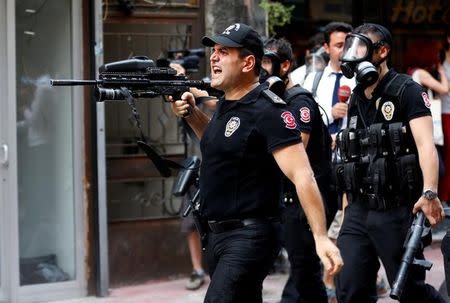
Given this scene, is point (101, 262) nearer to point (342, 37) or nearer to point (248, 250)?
point (342, 37)

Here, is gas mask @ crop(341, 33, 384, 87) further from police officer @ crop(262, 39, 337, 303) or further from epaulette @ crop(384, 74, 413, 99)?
police officer @ crop(262, 39, 337, 303)

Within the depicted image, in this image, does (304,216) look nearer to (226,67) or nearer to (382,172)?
(382,172)

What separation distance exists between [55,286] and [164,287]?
970 mm

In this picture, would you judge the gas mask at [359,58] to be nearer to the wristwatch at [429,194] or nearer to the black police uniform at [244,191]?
the wristwatch at [429,194]

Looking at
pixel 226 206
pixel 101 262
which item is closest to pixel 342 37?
pixel 101 262

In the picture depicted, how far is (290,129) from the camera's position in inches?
201

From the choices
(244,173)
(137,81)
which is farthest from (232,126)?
(137,81)

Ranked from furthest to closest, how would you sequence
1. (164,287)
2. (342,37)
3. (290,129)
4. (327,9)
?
(327,9)
(164,287)
(342,37)
(290,129)

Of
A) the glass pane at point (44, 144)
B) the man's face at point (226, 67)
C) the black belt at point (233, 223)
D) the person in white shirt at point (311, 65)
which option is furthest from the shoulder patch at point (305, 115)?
the glass pane at point (44, 144)

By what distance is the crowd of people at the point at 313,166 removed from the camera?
16.8 feet

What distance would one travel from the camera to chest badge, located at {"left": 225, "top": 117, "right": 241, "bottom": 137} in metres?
5.17

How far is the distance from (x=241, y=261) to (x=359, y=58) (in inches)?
66.8

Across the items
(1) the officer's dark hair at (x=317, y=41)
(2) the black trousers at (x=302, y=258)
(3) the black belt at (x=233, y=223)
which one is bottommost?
(2) the black trousers at (x=302, y=258)

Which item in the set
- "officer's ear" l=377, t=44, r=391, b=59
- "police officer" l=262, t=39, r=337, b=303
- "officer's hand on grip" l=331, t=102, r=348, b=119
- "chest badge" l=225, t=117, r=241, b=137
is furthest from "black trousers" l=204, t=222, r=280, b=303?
"officer's hand on grip" l=331, t=102, r=348, b=119
